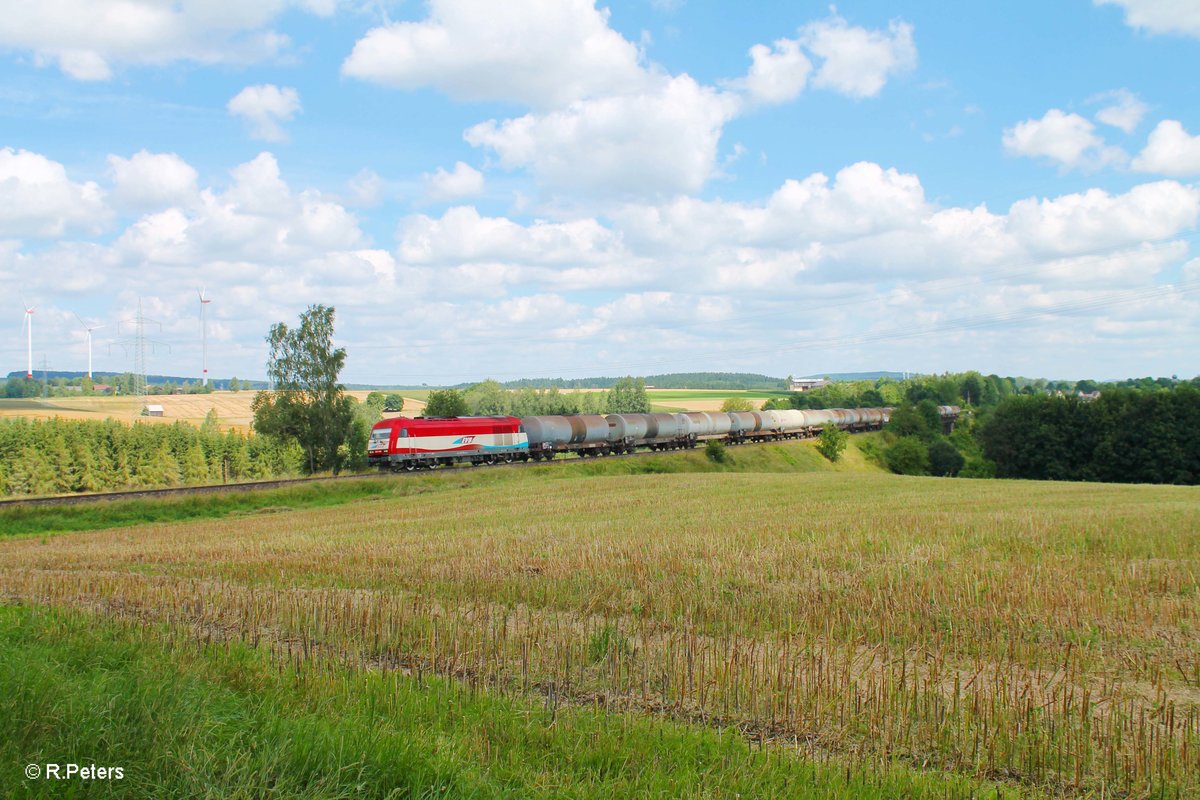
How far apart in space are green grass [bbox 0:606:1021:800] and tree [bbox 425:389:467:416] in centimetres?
7804

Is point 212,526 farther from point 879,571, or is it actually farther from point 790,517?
point 879,571

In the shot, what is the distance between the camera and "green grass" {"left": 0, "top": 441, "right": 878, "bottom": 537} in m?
33.9

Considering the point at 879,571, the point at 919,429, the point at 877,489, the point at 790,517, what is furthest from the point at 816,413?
the point at 879,571

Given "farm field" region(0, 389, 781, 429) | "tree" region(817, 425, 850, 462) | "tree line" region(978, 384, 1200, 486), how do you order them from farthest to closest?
1. "farm field" region(0, 389, 781, 429)
2. "tree" region(817, 425, 850, 462)
3. "tree line" region(978, 384, 1200, 486)

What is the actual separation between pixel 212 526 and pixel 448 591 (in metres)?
20.7

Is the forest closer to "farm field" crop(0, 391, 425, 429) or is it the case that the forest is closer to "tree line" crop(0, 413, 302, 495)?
"tree line" crop(0, 413, 302, 495)

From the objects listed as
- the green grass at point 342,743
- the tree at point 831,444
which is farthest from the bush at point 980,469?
the green grass at point 342,743

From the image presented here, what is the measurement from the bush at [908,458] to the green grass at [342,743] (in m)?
100

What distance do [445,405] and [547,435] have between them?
25443 millimetres

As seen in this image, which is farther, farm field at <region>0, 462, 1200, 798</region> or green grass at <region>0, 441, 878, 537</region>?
green grass at <region>0, 441, 878, 537</region>

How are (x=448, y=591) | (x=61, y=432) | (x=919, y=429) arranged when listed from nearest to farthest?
(x=448, y=591)
(x=61, y=432)
(x=919, y=429)

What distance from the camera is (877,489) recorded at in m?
43.4

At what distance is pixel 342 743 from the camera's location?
A: 551 centimetres

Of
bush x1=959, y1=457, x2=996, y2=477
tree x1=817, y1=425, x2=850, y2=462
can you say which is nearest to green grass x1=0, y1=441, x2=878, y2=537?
tree x1=817, y1=425, x2=850, y2=462
